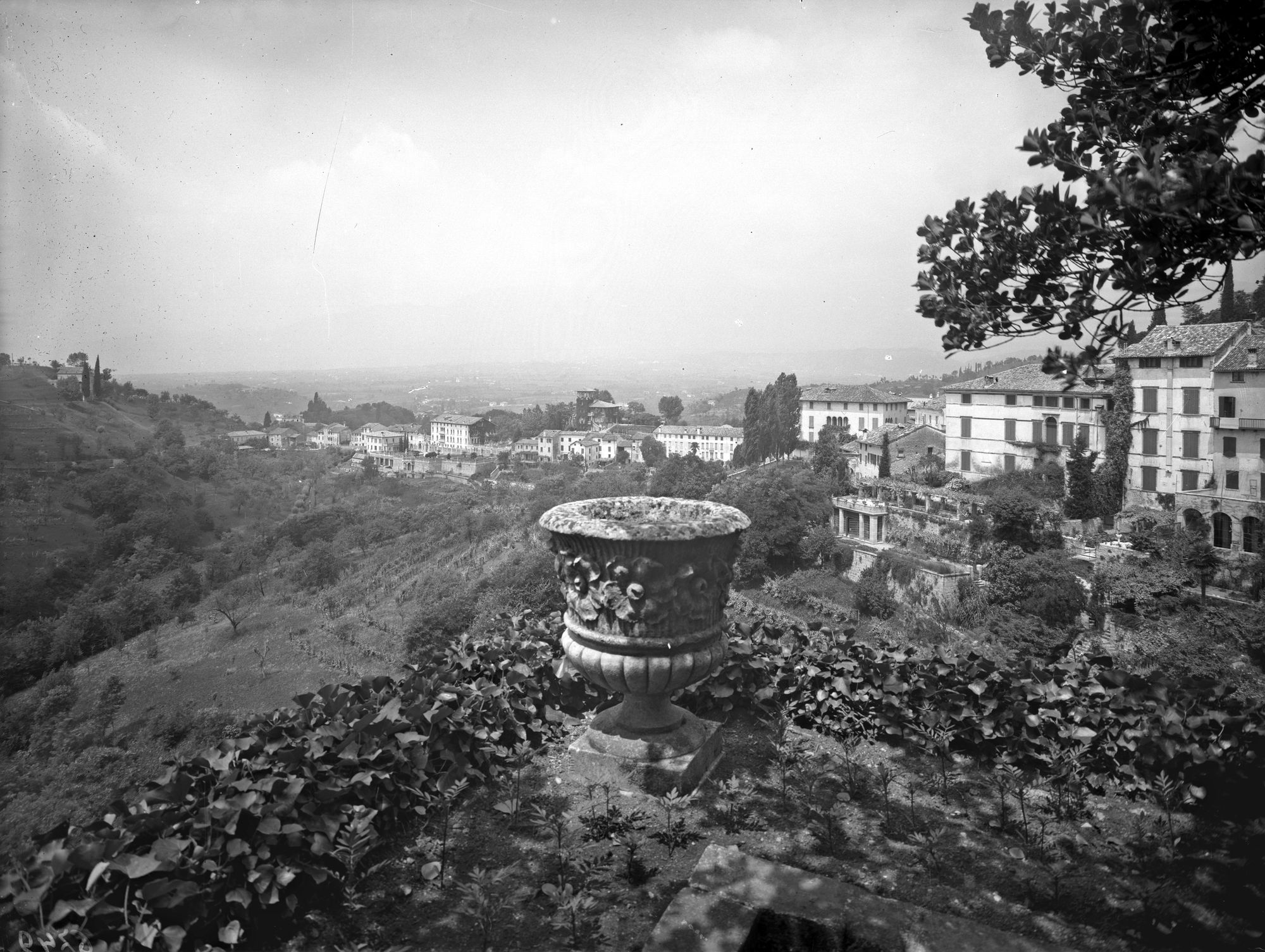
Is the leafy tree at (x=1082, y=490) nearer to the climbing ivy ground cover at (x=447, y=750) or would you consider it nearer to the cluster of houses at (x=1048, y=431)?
the cluster of houses at (x=1048, y=431)

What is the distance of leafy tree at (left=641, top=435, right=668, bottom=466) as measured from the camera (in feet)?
146

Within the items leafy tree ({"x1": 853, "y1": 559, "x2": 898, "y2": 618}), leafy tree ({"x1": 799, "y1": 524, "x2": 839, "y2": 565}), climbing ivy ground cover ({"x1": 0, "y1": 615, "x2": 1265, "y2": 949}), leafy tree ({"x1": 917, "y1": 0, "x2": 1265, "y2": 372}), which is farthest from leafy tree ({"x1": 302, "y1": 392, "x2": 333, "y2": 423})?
leafy tree ({"x1": 799, "y1": 524, "x2": 839, "y2": 565})

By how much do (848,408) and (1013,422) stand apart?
14915mm

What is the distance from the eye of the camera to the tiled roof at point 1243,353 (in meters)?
15.1

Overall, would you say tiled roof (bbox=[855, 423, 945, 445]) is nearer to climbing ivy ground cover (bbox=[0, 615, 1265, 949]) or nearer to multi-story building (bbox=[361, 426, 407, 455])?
multi-story building (bbox=[361, 426, 407, 455])

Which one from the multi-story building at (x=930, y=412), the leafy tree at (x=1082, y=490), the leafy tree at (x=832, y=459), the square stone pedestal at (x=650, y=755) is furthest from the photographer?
the multi-story building at (x=930, y=412)

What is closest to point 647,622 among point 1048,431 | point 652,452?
point 1048,431

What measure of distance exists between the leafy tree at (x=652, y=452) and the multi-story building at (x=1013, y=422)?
1761 cm

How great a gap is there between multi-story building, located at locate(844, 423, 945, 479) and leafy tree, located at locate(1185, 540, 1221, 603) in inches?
652

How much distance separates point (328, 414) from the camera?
16.6 metres

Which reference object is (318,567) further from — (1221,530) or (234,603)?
(1221,530)

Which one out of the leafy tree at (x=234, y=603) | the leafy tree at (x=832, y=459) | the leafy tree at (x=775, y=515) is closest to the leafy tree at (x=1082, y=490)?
the leafy tree at (x=775, y=515)

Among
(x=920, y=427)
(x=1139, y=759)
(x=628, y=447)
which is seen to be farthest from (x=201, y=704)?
(x=628, y=447)

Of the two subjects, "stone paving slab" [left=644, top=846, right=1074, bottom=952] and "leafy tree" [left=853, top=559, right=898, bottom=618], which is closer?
"stone paving slab" [left=644, top=846, right=1074, bottom=952]
